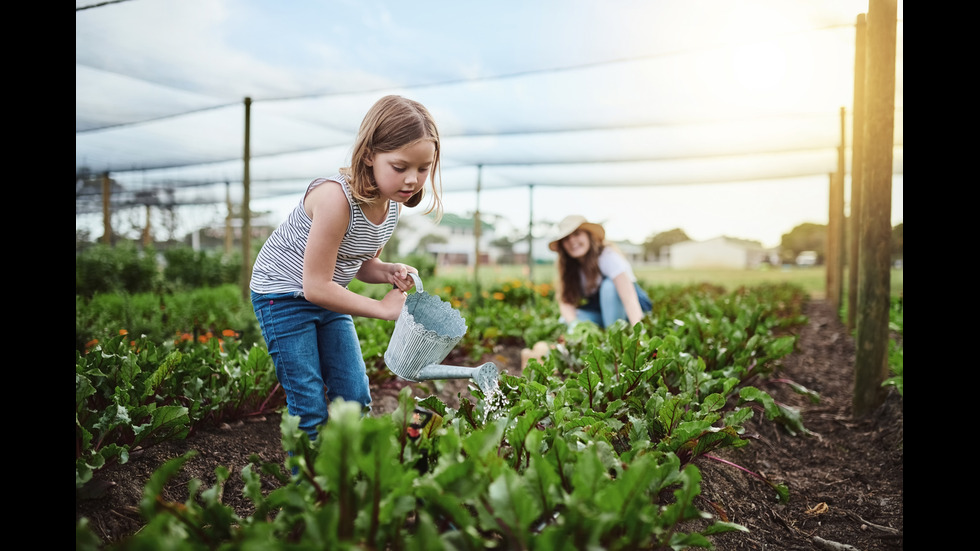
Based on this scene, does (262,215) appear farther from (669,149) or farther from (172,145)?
(669,149)

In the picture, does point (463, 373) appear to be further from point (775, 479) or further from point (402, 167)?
point (775, 479)

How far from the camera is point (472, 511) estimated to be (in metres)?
1.46

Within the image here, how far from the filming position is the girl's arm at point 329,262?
6.17 ft

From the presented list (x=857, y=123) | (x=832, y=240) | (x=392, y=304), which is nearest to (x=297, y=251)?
(x=392, y=304)

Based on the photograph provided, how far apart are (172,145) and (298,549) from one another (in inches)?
331

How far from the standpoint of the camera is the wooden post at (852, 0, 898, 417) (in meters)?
3.19

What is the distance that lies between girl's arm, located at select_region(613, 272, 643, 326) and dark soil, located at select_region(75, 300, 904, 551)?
1182 millimetres

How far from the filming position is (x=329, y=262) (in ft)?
6.25

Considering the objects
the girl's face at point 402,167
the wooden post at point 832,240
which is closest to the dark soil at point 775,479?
the girl's face at point 402,167

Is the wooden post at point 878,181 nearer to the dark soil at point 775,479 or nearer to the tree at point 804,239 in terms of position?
the dark soil at point 775,479

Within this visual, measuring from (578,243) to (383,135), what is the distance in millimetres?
3250

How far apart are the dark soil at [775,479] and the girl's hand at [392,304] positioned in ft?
1.37

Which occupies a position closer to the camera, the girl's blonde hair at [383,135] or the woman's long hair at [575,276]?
the girl's blonde hair at [383,135]
